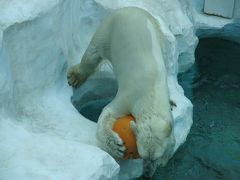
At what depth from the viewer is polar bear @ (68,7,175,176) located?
3.04m

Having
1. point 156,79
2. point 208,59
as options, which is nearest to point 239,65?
point 208,59

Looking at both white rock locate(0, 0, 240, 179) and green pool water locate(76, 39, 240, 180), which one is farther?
green pool water locate(76, 39, 240, 180)

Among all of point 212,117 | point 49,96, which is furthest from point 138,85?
point 212,117

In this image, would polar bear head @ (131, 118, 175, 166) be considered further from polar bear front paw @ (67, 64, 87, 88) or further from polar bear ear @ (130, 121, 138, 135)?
polar bear front paw @ (67, 64, 87, 88)

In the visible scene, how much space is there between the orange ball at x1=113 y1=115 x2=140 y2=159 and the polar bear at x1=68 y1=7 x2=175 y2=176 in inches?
1.1

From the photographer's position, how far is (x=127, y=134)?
3152 mm

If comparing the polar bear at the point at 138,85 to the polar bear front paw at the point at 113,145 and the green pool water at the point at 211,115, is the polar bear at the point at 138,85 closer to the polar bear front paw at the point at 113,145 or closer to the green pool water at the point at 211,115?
the polar bear front paw at the point at 113,145

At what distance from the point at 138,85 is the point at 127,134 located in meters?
0.27

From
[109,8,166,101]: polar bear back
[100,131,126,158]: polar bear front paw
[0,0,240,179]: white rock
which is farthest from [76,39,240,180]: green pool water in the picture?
[109,8,166,101]: polar bear back

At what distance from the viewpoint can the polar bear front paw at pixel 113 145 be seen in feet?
10.4

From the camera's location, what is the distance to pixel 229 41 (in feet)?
18.6

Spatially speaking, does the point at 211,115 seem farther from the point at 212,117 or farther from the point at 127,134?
the point at 127,134

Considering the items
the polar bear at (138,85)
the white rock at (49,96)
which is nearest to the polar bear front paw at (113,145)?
the polar bear at (138,85)

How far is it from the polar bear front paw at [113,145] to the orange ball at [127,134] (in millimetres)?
26
